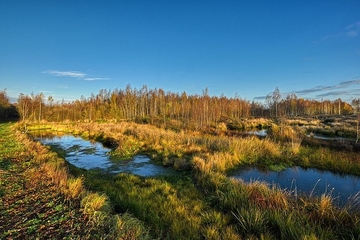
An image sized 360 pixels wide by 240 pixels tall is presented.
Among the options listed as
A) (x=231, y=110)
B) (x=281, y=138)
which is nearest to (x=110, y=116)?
(x=231, y=110)

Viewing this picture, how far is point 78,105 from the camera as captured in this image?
5984 cm

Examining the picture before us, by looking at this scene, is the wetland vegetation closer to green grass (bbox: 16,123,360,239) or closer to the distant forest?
green grass (bbox: 16,123,360,239)

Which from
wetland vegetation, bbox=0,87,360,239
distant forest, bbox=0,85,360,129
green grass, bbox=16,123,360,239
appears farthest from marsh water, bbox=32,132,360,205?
distant forest, bbox=0,85,360,129

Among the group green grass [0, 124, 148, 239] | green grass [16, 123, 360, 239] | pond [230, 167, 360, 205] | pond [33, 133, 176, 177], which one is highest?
green grass [0, 124, 148, 239]

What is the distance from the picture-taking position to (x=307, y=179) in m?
9.64

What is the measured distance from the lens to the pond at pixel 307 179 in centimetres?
818

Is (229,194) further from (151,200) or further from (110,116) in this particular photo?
Result: (110,116)

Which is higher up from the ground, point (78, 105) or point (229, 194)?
point (78, 105)

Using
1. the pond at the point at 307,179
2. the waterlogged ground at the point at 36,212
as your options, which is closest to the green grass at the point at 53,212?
the waterlogged ground at the point at 36,212

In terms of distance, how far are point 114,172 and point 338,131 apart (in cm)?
2614

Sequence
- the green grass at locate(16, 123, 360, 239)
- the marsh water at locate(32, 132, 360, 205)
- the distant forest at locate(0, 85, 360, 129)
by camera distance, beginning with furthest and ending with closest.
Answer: the distant forest at locate(0, 85, 360, 129)
the marsh water at locate(32, 132, 360, 205)
the green grass at locate(16, 123, 360, 239)

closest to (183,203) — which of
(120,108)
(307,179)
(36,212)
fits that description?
(36,212)

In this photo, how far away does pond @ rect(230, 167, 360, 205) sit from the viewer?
Result: 818cm

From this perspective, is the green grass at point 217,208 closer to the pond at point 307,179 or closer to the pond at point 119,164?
the pond at point 307,179
